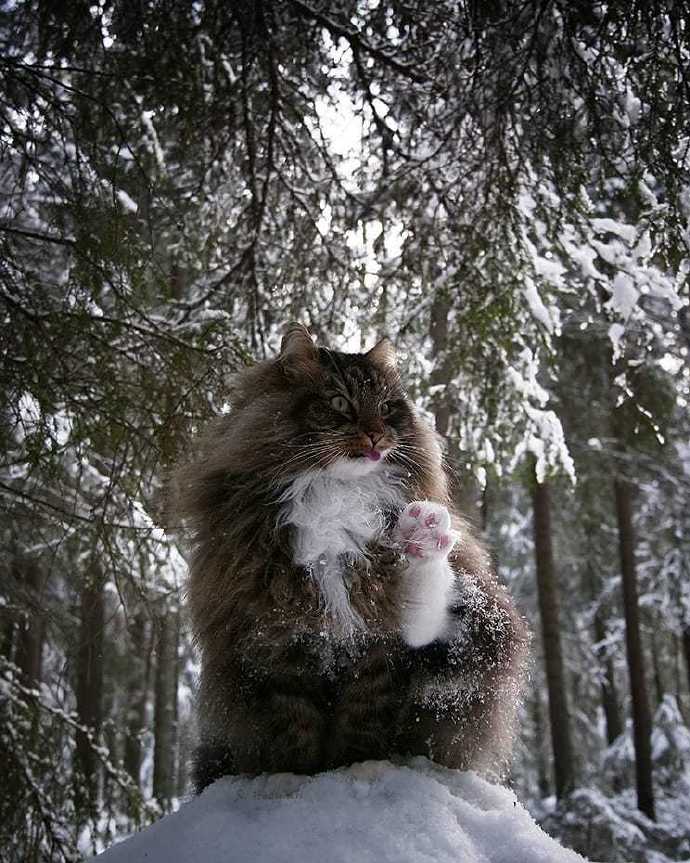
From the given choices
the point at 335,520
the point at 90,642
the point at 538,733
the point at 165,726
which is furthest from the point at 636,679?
the point at 335,520

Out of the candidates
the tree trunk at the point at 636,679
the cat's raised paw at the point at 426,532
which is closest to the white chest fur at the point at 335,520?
the cat's raised paw at the point at 426,532

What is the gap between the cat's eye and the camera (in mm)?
2559

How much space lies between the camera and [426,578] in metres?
2.37

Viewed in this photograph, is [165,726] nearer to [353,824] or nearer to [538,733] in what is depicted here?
[538,733]

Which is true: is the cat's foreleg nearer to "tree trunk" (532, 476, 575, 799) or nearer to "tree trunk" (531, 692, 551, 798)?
"tree trunk" (532, 476, 575, 799)

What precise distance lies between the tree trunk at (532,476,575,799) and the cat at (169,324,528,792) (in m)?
9.09

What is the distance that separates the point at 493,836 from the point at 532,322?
328 cm

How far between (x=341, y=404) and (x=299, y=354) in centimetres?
30

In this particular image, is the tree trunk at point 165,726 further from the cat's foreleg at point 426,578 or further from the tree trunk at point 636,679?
the cat's foreleg at point 426,578

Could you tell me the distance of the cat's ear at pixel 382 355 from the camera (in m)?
2.89

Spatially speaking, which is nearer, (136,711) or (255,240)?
(255,240)

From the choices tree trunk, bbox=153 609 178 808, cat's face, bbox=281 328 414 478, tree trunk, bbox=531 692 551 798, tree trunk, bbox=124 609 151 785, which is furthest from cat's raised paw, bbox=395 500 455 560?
tree trunk, bbox=531 692 551 798

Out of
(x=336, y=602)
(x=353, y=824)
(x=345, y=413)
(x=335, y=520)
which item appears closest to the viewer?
(x=353, y=824)

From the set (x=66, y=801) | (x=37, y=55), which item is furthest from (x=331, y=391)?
(x=66, y=801)
